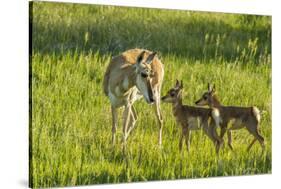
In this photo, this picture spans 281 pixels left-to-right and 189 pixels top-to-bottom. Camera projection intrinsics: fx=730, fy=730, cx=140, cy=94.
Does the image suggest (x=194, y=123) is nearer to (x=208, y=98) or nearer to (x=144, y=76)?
(x=208, y=98)

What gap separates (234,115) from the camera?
805cm

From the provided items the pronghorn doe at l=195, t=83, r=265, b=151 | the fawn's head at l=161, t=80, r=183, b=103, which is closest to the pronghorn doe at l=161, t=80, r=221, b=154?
the fawn's head at l=161, t=80, r=183, b=103

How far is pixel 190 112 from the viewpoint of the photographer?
304 inches

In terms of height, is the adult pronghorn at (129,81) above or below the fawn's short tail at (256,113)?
above

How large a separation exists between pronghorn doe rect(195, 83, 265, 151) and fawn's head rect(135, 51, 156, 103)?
82cm

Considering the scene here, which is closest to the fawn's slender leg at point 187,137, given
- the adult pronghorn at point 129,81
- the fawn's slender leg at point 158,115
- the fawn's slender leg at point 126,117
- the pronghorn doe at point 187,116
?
the pronghorn doe at point 187,116

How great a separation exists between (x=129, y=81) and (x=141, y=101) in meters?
0.35

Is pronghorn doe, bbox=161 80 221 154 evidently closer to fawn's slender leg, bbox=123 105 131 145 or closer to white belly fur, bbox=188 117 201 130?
white belly fur, bbox=188 117 201 130

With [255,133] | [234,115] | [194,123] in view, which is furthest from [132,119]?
[255,133]

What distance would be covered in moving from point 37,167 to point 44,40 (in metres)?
1.23

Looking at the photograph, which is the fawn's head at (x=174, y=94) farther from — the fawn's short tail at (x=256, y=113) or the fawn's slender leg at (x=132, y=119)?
the fawn's short tail at (x=256, y=113)

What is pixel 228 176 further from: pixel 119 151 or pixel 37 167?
pixel 37 167

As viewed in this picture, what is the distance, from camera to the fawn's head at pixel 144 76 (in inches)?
280

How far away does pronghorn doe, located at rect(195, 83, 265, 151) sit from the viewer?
7.95 m
